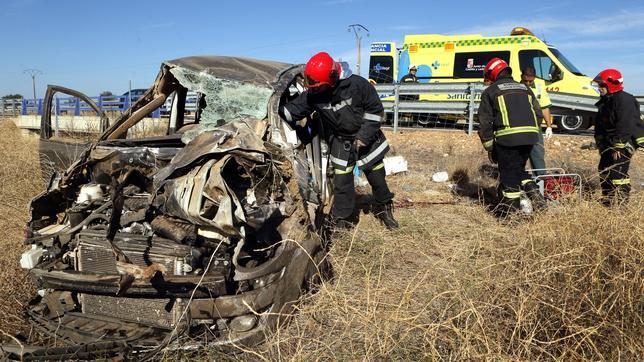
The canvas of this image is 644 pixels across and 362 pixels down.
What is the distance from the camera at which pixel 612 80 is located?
17.4ft

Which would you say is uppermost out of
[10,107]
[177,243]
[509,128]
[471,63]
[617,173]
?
[471,63]

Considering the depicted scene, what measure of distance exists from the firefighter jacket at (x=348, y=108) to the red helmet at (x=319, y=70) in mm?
136

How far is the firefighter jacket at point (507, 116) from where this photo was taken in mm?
4863

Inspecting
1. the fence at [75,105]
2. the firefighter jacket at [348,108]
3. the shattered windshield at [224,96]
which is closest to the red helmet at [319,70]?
the firefighter jacket at [348,108]

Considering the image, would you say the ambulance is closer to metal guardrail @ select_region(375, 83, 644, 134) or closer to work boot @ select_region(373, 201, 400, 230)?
metal guardrail @ select_region(375, 83, 644, 134)

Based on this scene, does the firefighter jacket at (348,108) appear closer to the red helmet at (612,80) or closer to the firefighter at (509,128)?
the firefighter at (509,128)

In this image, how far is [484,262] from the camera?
2.82 metres

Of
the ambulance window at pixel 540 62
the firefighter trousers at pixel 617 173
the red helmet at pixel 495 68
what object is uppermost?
the ambulance window at pixel 540 62

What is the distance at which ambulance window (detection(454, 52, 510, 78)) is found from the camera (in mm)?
13901

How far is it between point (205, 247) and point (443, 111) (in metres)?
9.40

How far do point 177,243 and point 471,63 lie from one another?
13.2 metres

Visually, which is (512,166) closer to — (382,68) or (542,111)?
(542,111)

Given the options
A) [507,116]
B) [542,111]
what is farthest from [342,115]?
[542,111]

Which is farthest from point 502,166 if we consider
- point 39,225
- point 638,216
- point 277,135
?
point 39,225
